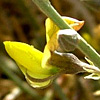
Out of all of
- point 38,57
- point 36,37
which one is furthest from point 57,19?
point 36,37

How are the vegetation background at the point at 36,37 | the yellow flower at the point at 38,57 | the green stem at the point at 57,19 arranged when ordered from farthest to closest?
the vegetation background at the point at 36,37 → the yellow flower at the point at 38,57 → the green stem at the point at 57,19

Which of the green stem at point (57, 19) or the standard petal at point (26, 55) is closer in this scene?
the green stem at point (57, 19)

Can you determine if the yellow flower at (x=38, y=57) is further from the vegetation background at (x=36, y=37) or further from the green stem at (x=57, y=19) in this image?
the vegetation background at (x=36, y=37)

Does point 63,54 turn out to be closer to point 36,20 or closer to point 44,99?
point 44,99

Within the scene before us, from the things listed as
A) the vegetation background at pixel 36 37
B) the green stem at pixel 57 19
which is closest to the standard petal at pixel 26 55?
the green stem at pixel 57 19

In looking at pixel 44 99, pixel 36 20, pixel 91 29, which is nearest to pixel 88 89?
pixel 44 99

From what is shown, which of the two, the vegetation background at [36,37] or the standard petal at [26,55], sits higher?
the standard petal at [26,55]
